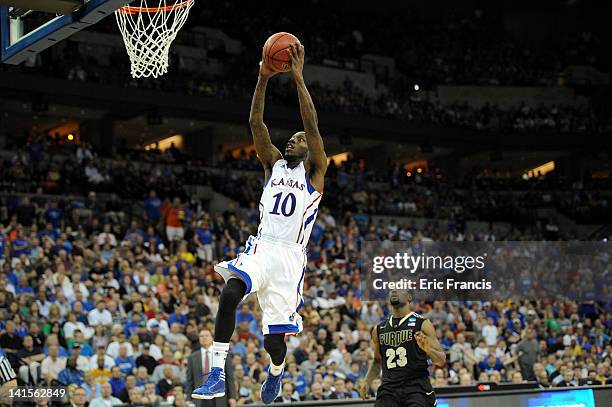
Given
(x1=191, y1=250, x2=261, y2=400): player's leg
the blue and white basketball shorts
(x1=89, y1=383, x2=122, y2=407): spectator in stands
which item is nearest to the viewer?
(x1=191, y1=250, x2=261, y2=400): player's leg

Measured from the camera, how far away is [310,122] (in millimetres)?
6781

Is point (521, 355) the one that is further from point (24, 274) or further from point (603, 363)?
point (24, 274)

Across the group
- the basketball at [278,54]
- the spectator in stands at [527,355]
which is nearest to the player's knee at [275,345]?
the basketball at [278,54]

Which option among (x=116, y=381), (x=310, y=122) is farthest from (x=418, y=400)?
(x=116, y=381)

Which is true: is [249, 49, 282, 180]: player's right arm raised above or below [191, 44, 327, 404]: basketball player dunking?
above

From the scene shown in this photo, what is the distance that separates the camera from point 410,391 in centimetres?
866

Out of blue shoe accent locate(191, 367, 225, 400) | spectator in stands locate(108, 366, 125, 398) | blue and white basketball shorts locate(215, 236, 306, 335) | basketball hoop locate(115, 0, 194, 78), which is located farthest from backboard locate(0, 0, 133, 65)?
spectator in stands locate(108, 366, 125, 398)

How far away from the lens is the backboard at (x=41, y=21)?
296 inches

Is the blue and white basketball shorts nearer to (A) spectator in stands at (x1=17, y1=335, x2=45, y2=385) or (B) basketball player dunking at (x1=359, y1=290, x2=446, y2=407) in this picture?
(B) basketball player dunking at (x1=359, y1=290, x2=446, y2=407)

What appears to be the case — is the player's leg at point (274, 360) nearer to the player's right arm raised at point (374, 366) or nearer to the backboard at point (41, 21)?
the player's right arm raised at point (374, 366)

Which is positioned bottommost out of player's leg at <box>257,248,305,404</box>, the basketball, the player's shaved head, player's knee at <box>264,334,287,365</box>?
player's knee at <box>264,334,287,365</box>
